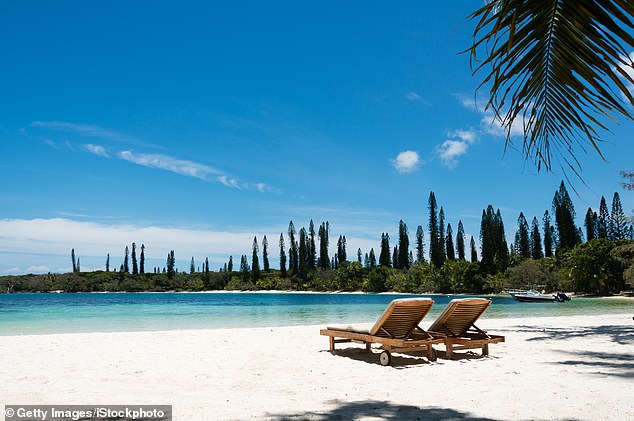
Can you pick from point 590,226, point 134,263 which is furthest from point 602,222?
point 134,263

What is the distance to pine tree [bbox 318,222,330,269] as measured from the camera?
11757cm

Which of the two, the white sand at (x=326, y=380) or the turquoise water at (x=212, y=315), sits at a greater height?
the white sand at (x=326, y=380)

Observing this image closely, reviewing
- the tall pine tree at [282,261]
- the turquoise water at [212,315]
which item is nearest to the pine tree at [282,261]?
the tall pine tree at [282,261]

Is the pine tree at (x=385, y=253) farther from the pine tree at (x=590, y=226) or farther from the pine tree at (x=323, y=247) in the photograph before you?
the pine tree at (x=590, y=226)

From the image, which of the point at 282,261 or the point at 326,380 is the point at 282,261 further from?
the point at 326,380

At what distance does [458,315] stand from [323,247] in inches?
4325

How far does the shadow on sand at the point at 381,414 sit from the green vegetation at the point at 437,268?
147ft

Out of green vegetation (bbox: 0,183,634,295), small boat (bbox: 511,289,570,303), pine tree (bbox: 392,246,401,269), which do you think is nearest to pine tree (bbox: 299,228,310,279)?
green vegetation (bbox: 0,183,634,295)

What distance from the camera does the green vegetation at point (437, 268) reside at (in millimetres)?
55156

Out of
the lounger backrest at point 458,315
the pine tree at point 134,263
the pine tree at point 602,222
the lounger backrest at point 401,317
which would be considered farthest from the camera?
the pine tree at point 134,263

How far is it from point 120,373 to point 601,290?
59059mm

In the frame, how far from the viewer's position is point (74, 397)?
5699mm

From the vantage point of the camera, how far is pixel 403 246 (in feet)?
364

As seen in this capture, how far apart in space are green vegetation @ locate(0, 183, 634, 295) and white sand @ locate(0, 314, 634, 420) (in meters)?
41.2
